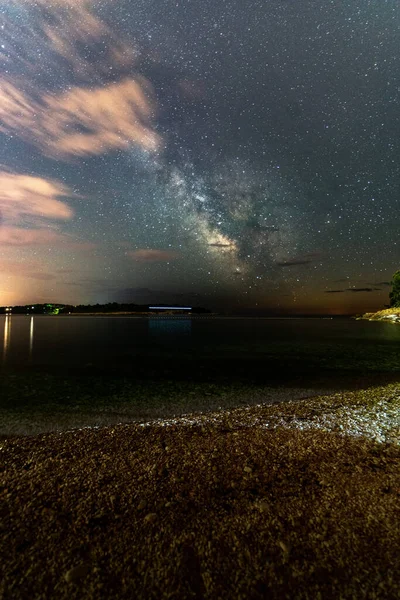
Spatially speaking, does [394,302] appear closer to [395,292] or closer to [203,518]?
[395,292]

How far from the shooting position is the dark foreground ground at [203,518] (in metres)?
3.90

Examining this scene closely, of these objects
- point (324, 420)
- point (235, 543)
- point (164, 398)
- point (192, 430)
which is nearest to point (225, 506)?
point (235, 543)

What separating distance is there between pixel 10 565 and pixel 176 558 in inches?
92.2

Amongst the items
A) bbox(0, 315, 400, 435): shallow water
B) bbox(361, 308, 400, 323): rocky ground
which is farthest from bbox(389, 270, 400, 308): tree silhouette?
bbox(0, 315, 400, 435): shallow water

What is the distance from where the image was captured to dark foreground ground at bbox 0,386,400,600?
390cm

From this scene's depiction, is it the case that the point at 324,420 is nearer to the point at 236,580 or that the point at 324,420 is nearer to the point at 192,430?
the point at 192,430

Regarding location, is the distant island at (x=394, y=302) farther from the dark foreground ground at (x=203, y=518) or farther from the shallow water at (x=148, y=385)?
the dark foreground ground at (x=203, y=518)

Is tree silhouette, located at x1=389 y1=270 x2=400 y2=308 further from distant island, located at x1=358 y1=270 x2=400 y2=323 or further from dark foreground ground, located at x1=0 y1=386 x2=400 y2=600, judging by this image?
dark foreground ground, located at x1=0 y1=386 x2=400 y2=600

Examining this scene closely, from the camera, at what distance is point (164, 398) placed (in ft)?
53.3

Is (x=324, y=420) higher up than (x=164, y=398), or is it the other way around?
(x=324, y=420)

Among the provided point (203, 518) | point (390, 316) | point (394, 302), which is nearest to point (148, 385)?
point (203, 518)

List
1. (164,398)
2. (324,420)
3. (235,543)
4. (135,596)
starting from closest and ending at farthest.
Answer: (135,596) < (235,543) < (324,420) < (164,398)

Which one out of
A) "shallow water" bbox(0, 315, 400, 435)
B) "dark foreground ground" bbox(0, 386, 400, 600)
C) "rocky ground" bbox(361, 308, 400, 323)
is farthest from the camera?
"rocky ground" bbox(361, 308, 400, 323)

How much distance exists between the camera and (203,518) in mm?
5086
